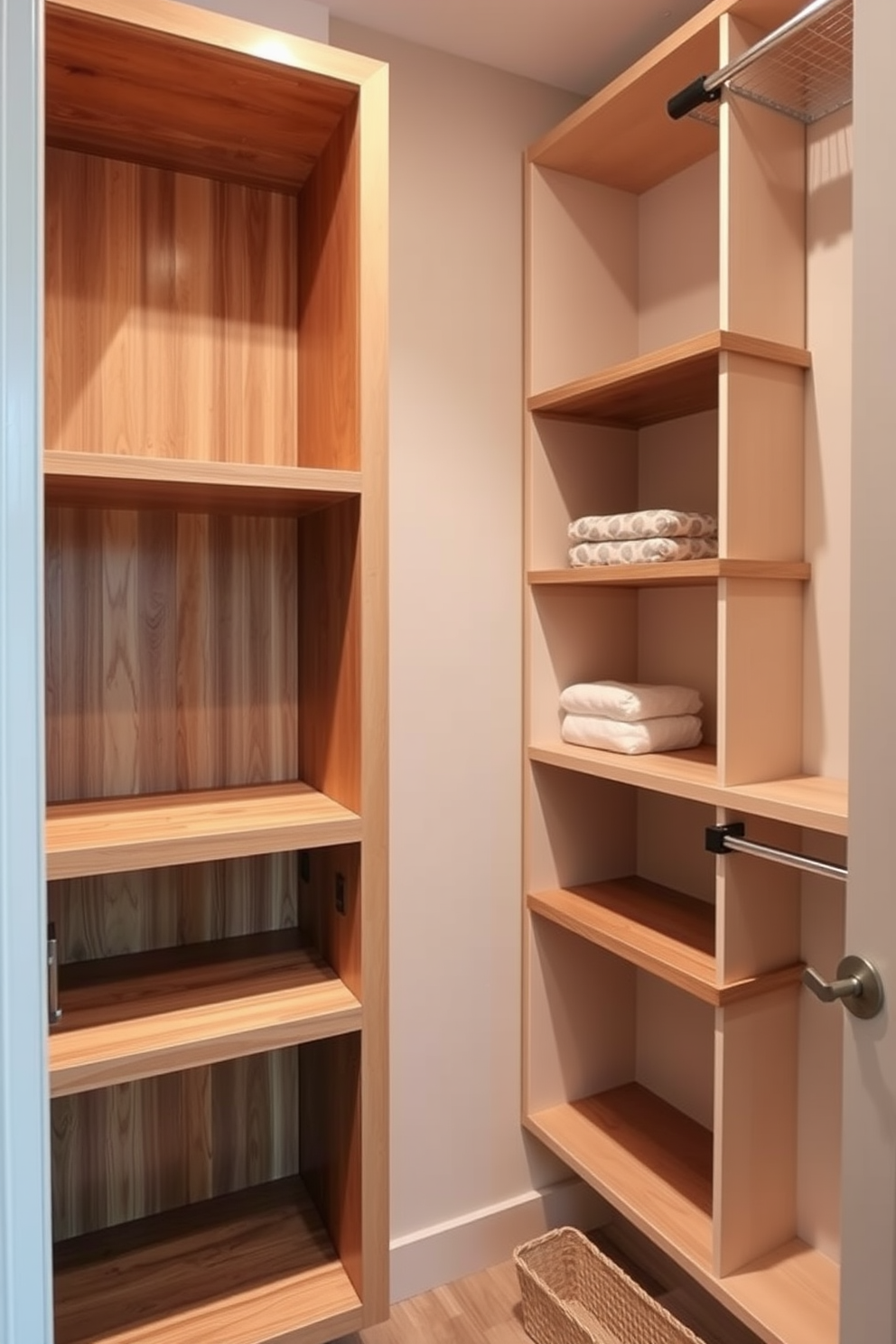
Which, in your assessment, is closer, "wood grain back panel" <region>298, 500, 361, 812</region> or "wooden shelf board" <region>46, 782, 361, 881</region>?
"wooden shelf board" <region>46, 782, 361, 881</region>

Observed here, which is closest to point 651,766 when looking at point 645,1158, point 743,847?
point 743,847

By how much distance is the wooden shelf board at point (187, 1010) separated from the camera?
1258mm

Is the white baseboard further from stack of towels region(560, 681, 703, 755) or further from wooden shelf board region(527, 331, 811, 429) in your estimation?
wooden shelf board region(527, 331, 811, 429)

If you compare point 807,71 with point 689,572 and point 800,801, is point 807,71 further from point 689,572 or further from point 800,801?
point 800,801

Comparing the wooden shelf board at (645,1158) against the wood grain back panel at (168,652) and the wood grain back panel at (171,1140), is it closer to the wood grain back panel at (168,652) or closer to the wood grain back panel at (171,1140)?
the wood grain back panel at (171,1140)

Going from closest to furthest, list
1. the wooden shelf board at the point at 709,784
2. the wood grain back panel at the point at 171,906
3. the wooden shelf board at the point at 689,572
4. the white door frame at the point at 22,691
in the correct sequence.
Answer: the white door frame at the point at 22,691 < the wooden shelf board at the point at 709,784 < the wooden shelf board at the point at 689,572 < the wood grain back panel at the point at 171,906

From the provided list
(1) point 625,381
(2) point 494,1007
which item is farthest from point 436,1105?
(1) point 625,381

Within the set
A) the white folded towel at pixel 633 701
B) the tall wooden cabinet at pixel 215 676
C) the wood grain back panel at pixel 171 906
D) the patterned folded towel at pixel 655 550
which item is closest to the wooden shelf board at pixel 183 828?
the tall wooden cabinet at pixel 215 676

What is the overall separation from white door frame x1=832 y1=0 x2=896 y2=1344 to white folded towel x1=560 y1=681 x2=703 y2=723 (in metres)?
0.77

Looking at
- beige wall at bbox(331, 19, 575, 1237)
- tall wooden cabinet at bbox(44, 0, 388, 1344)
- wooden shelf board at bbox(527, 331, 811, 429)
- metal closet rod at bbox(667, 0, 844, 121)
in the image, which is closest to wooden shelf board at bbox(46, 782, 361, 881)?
tall wooden cabinet at bbox(44, 0, 388, 1344)

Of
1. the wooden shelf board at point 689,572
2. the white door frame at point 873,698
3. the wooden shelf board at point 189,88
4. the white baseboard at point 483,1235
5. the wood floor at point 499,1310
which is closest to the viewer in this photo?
the white door frame at point 873,698

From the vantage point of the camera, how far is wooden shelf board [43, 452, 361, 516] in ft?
4.00

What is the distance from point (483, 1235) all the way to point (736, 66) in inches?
91.4

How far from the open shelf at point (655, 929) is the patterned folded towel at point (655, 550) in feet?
2.40
